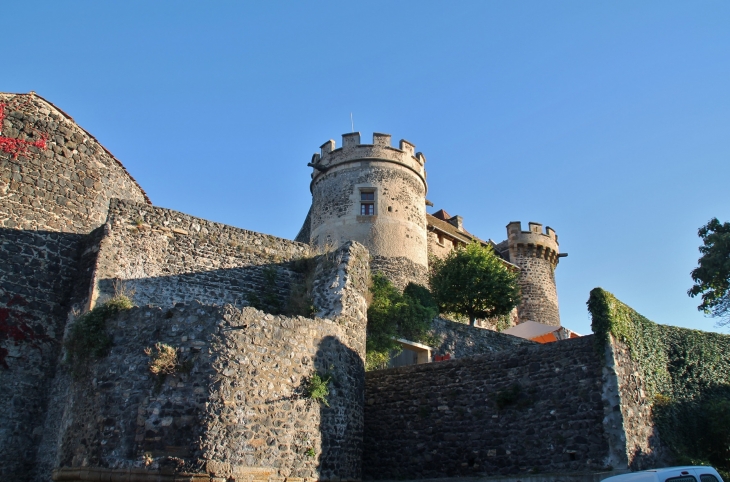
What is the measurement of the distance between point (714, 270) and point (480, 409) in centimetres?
1115

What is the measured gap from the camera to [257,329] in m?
10.7

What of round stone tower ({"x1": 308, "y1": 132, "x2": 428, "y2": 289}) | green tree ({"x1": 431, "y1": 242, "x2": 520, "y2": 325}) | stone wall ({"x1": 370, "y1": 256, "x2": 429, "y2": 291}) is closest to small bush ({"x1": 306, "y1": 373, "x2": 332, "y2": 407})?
stone wall ({"x1": 370, "y1": 256, "x2": 429, "y2": 291})

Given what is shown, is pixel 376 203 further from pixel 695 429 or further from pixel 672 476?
pixel 672 476

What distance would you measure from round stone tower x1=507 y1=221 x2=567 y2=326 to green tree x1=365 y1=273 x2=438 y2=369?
16.2 m

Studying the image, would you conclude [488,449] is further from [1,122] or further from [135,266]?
[1,122]

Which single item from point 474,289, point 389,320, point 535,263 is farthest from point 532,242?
point 389,320

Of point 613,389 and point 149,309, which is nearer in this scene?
point 149,309

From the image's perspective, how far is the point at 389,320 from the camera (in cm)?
1941

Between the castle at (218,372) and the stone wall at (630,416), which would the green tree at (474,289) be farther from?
the stone wall at (630,416)

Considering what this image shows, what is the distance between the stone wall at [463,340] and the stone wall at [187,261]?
23.7ft

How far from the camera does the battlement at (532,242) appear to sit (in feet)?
128

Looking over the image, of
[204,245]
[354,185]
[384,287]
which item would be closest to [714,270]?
[384,287]

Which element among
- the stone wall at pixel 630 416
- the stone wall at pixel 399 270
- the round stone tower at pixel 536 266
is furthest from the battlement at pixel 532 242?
the stone wall at pixel 630 416

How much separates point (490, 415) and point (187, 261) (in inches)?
277
